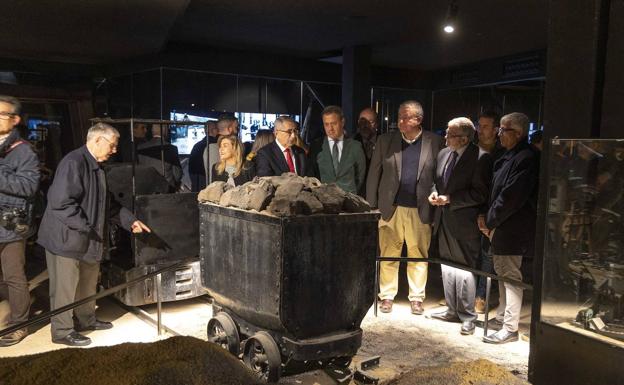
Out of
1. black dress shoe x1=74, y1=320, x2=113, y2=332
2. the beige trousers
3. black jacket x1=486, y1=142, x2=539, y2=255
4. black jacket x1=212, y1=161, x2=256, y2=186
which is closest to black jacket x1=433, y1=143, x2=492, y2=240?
black jacket x1=486, y1=142, x2=539, y2=255

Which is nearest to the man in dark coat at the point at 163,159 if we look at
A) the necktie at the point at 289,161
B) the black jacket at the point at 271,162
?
the black jacket at the point at 271,162

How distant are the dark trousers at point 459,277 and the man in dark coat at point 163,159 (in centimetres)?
308

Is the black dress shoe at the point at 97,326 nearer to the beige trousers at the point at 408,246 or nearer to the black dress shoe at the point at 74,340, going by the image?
the black dress shoe at the point at 74,340

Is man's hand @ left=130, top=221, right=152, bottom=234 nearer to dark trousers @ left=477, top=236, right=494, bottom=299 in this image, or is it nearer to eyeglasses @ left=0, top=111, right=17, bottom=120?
eyeglasses @ left=0, top=111, right=17, bottom=120

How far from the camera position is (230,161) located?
18.0 ft

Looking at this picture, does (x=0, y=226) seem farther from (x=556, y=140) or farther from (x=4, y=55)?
(x=4, y=55)

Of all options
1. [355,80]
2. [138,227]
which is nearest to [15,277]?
[138,227]

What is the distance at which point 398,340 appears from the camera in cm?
446

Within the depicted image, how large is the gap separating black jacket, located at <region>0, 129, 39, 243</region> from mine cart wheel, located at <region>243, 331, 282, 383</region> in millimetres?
2219

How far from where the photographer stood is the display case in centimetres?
280

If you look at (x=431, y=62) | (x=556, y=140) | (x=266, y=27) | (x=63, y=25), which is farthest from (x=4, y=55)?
(x=556, y=140)

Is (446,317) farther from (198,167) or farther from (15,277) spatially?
(15,277)

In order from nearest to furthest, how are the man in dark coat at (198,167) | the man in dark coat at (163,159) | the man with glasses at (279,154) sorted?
the man with glasses at (279,154)
the man in dark coat at (163,159)
the man in dark coat at (198,167)

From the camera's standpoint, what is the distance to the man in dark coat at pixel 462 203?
4684 millimetres
